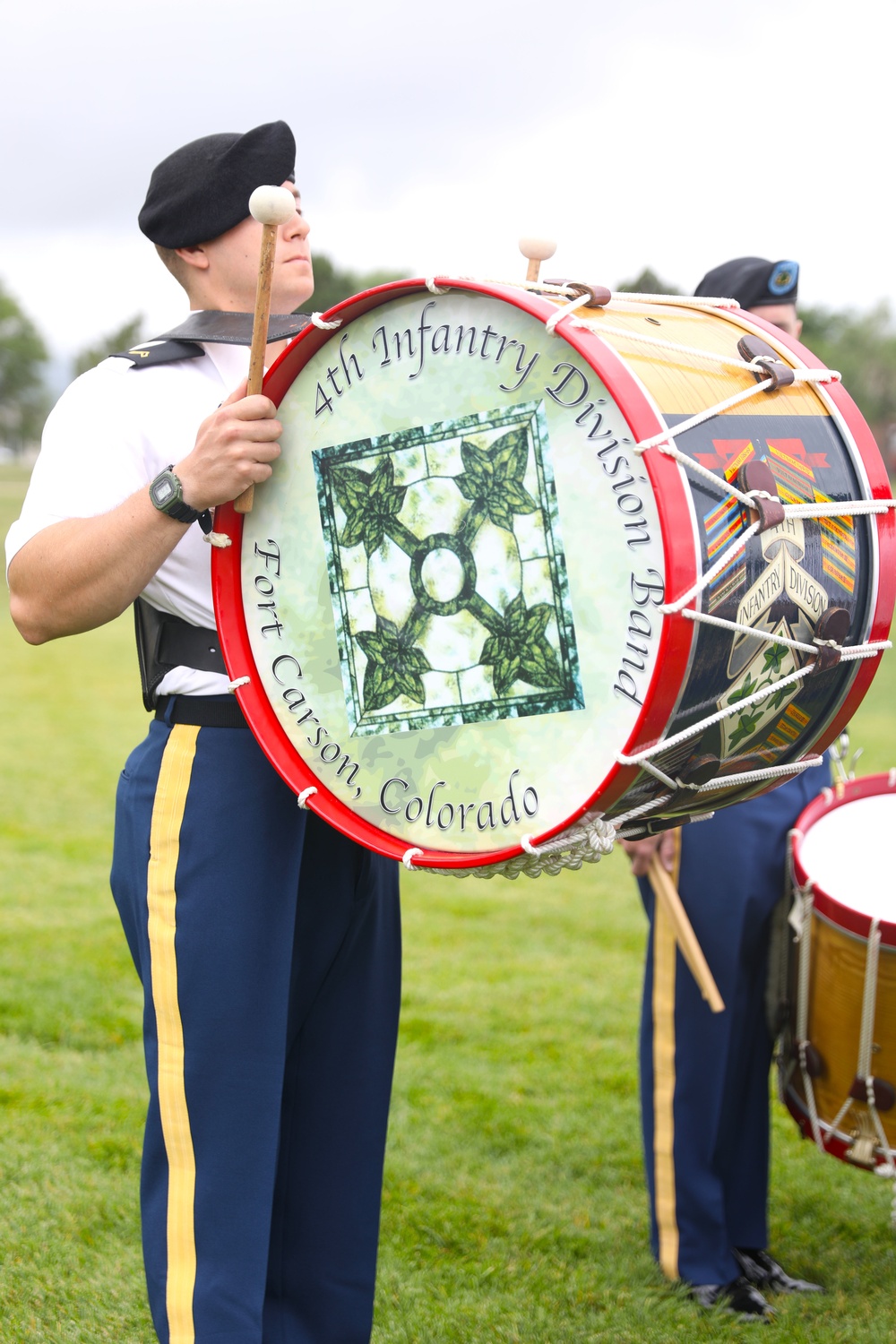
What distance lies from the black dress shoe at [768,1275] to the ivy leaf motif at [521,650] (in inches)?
71.1

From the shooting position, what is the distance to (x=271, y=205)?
1.69 metres

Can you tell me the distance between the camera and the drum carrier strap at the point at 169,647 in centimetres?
201

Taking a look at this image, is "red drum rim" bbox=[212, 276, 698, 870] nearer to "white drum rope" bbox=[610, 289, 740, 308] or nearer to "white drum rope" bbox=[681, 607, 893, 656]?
"white drum rope" bbox=[681, 607, 893, 656]

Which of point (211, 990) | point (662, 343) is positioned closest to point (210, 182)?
point (662, 343)

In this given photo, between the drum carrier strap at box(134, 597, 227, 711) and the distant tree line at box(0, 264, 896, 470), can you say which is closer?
the drum carrier strap at box(134, 597, 227, 711)

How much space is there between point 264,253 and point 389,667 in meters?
0.57

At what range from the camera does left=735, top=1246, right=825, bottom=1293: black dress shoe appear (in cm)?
287

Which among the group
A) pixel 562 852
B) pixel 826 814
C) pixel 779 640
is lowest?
pixel 826 814

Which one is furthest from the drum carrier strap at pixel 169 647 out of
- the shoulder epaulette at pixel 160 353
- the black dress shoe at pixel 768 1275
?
the black dress shoe at pixel 768 1275

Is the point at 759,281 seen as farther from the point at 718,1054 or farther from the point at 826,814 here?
the point at 718,1054

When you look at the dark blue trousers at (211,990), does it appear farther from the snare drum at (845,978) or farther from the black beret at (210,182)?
the snare drum at (845,978)

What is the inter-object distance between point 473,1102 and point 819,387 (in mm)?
2411

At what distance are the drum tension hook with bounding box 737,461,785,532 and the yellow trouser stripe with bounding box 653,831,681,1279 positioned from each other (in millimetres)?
1322

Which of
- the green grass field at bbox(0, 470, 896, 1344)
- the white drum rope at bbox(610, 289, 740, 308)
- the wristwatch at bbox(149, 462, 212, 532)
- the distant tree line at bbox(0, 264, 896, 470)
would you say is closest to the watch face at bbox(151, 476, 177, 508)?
the wristwatch at bbox(149, 462, 212, 532)
